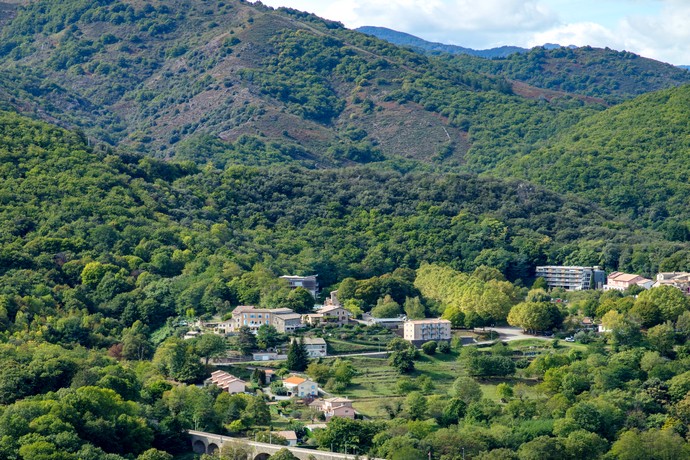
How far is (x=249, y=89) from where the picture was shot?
14038 centimetres

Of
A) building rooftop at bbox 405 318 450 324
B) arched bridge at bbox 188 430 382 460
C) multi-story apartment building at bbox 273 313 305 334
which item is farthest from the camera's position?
building rooftop at bbox 405 318 450 324

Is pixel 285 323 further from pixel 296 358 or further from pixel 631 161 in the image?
pixel 631 161

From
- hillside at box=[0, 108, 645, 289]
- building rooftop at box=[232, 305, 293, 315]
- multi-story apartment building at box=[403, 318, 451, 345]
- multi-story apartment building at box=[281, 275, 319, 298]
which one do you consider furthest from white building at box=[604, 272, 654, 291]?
building rooftop at box=[232, 305, 293, 315]

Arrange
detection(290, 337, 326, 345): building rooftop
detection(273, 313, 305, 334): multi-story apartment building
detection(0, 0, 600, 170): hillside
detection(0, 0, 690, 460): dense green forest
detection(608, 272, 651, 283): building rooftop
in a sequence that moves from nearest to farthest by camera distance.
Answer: detection(0, 0, 690, 460): dense green forest < detection(290, 337, 326, 345): building rooftop < detection(273, 313, 305, 334): multi-story apartment building < detection(608, 272, 651, 283): building rooftop < detection(0, 0, 600, 170): hillside

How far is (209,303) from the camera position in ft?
235

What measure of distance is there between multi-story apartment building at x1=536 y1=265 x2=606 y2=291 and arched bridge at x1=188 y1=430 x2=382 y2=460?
35948 mm

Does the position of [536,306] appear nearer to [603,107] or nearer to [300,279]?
[300,279]

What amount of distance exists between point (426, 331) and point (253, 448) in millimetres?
18680

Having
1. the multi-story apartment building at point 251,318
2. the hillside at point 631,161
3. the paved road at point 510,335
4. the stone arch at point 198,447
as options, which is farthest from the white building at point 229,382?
the hillside at point 631,161

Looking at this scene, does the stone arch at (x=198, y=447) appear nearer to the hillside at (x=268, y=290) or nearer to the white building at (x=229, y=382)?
the hillside at (x=268, y=290)

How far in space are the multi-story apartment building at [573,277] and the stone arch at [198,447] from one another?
120 ft

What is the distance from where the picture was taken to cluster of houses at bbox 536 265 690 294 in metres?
78.5

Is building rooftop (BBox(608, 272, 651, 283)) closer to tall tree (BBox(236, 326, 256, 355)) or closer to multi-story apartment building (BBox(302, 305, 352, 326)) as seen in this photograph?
multi-story apartment building (BBox(302, 305, 352, 326))

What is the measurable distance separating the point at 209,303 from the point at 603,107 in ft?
290
